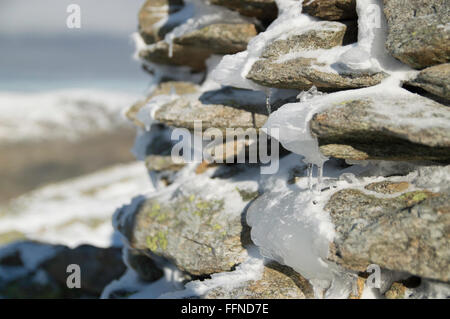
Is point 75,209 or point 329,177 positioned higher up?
point 329,177

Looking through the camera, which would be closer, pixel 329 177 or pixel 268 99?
pixel 329 177

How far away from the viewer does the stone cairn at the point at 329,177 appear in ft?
17.5

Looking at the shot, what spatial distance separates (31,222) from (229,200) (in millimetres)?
24105

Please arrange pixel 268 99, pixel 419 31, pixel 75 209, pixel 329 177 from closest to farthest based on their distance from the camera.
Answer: pixel 419 31 < pixel 329 177 < pixel 268 99 < pixel 75 209

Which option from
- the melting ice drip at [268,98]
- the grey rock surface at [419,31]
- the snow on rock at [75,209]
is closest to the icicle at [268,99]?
the melting ice drip at [268,98]

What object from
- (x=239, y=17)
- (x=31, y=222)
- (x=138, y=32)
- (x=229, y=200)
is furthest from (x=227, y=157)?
(x=31, y=222)

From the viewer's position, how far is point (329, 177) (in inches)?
285

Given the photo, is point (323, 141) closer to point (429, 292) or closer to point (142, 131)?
point (429, 292)

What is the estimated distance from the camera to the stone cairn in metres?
5.35

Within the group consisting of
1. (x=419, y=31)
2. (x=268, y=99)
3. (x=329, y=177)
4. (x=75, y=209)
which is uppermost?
(x=419, y=31)

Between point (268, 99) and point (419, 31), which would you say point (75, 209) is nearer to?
point (268, 99)

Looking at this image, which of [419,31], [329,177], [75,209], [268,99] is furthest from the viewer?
[75,209]

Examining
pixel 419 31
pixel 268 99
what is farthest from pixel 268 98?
Result: pixel 419 31

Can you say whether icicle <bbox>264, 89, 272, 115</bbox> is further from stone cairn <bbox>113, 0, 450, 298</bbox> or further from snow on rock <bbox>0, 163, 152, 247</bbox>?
snow on rock <bbox>0, 163, 152, 247</bbox>
